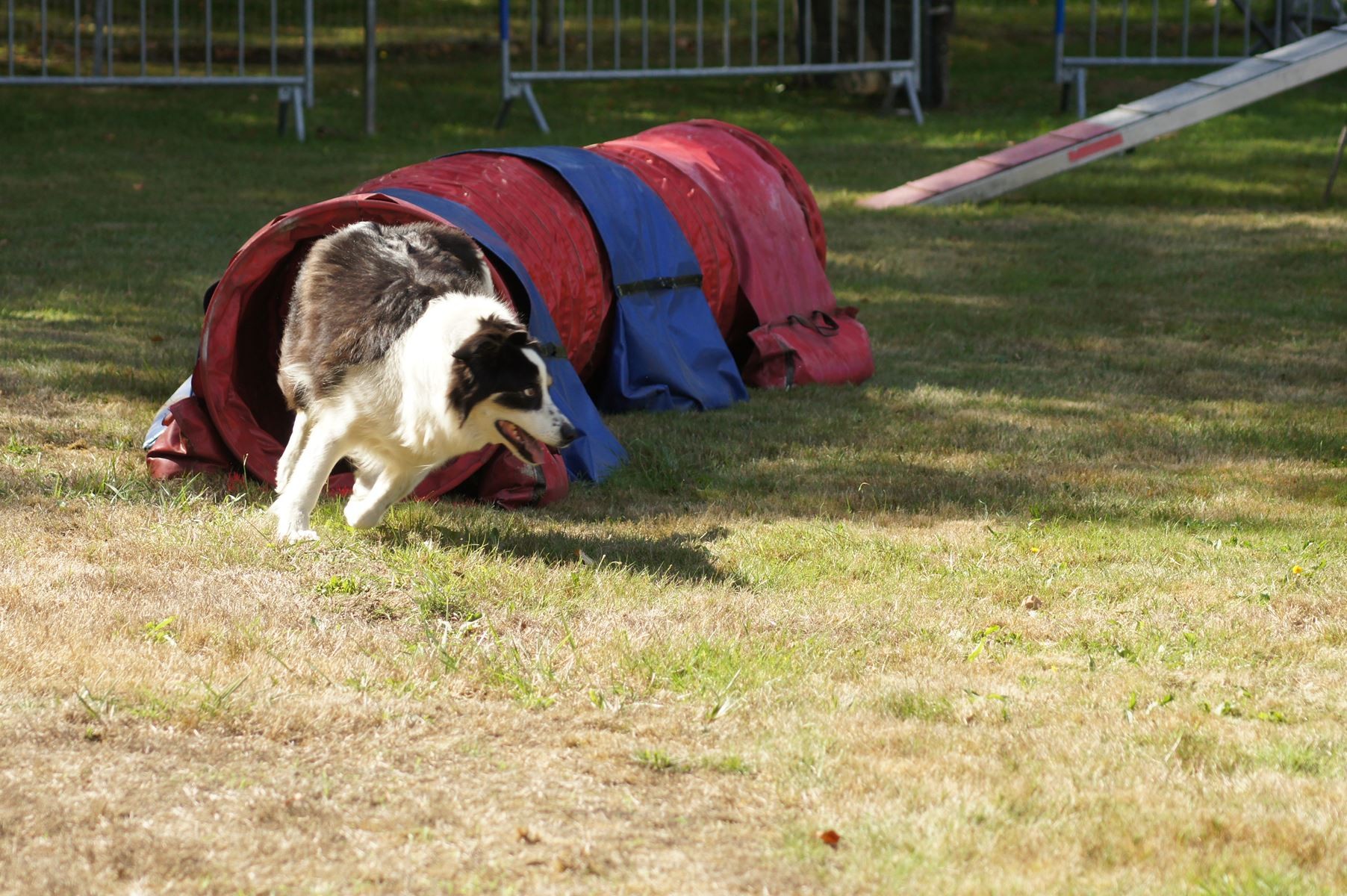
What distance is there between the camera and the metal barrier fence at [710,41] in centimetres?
1842

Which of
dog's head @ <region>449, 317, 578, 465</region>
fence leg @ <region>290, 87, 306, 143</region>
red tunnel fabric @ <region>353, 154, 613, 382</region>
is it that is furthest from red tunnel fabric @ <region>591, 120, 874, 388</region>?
fence leg @ <region>290, 87, 306, 143</region>

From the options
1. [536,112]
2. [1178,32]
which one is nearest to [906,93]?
[536,112]

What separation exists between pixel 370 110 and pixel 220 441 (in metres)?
12.1

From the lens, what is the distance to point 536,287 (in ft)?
21.3

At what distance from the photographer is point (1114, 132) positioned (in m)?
13.7

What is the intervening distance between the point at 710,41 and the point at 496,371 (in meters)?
21.3

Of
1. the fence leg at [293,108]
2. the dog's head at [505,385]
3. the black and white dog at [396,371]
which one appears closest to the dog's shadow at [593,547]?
the black and white dog at [396,371]

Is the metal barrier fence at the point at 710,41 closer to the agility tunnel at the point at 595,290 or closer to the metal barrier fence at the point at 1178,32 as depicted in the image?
the metal barrier fence at the point at 1178,32

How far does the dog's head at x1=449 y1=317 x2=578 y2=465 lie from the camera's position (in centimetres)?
489

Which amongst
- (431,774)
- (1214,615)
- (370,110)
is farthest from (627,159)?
(370,110)

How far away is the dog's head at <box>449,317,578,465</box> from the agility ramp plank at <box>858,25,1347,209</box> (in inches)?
364

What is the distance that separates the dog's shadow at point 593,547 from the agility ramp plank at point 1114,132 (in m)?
8.73

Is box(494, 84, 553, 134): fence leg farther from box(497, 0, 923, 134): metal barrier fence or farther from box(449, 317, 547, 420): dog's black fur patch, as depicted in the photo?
box(449, 317, 547, 420): dog's black fur patch

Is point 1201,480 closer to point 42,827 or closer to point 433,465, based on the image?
point 433,465
